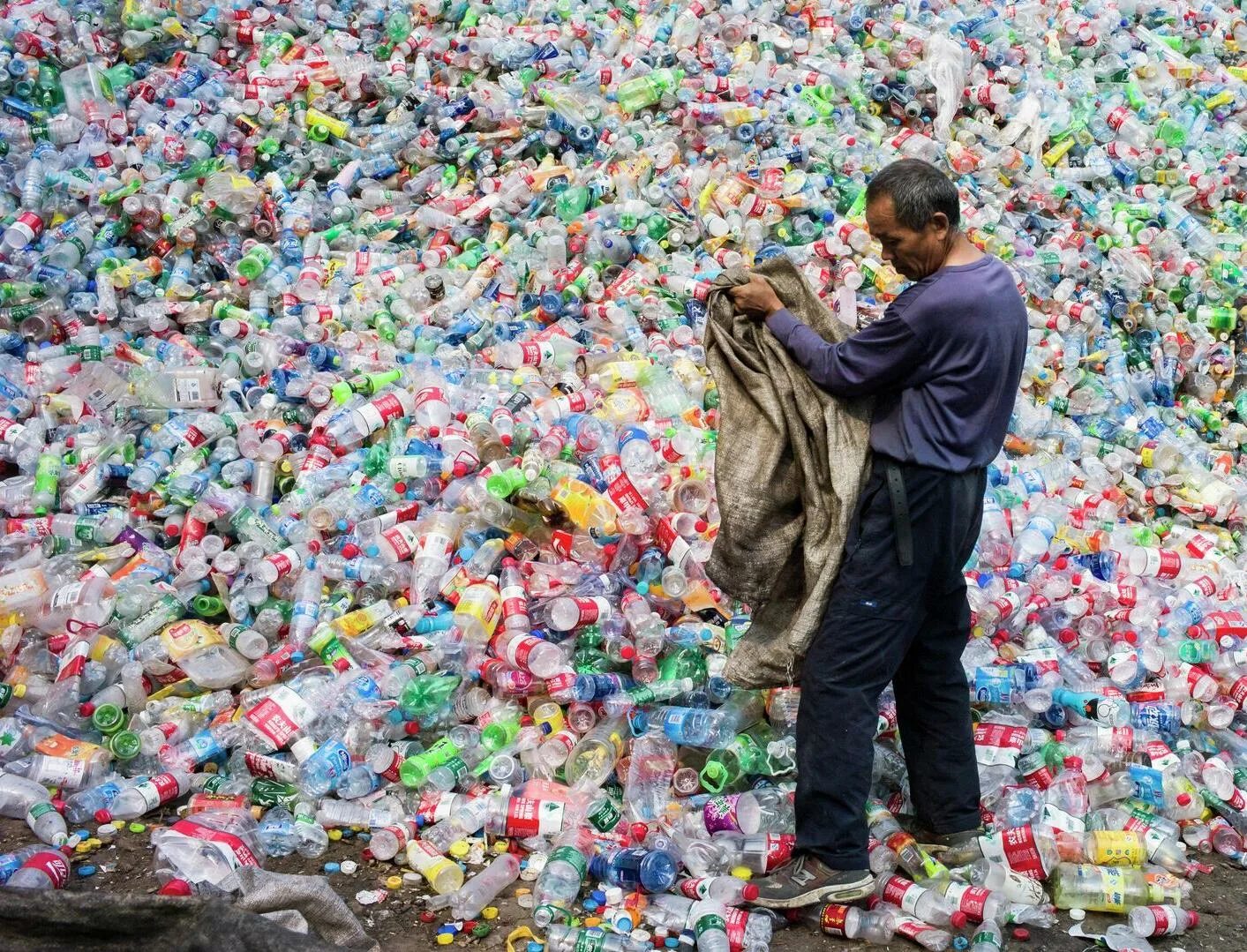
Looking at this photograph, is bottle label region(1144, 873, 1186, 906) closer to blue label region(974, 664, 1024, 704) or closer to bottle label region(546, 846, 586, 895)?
blue label region(974, 664, 1024, 704)

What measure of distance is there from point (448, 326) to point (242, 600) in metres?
1.82

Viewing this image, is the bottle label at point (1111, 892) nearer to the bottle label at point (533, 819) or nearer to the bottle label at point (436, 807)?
the bottle label at point (533, 819)

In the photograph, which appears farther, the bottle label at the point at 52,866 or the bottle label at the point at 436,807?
the bottle label at the point at 436,807

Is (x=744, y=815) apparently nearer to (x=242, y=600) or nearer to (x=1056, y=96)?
(x=242, y=600)

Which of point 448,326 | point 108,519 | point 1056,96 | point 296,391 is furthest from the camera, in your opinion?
point 1056,96

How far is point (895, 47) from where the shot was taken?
737cm

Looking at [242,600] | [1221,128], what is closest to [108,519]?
[242,600]

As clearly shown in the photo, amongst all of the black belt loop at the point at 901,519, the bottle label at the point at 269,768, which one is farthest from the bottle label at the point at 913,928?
the bottle label at the point at 269,768

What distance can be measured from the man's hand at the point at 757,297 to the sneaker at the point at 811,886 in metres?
1.48

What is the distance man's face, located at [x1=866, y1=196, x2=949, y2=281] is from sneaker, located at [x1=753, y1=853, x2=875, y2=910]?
62.0 inches

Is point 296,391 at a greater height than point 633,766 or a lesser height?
greater

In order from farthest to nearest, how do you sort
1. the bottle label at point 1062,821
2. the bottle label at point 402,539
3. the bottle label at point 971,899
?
the bottle label at point 402,539, the bottle label at point 1062,821, the bottle label at point 971,899

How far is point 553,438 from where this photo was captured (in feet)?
15.0

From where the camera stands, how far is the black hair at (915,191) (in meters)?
2.98
